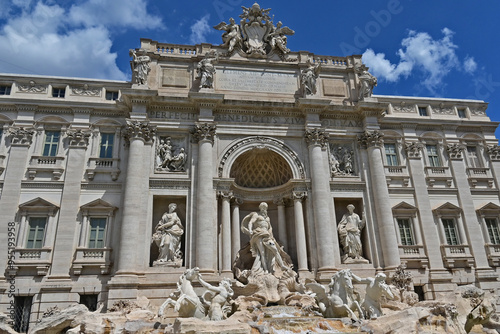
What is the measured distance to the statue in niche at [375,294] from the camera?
14.1m

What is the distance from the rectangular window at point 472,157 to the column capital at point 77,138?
2283 centimetres

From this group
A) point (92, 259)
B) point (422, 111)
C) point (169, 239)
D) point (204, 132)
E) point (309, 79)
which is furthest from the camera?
point (422, 111)

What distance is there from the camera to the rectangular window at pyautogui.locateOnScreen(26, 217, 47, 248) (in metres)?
18.2

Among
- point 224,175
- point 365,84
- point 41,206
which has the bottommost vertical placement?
point 41,206

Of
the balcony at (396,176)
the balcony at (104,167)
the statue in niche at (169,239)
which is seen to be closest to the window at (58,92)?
the balcony at (104,167)

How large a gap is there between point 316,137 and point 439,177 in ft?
27.0

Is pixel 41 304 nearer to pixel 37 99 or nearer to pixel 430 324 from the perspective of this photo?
pixel 37 99

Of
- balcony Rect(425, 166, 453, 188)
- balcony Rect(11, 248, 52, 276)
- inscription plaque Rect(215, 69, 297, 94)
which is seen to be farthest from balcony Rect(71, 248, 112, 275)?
balcony Rect(425, 166, 453, 188)

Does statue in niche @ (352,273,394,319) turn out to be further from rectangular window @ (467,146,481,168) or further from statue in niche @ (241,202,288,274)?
rectangular window @ (467,146,481,168)

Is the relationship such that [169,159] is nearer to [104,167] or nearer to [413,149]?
[104,167]

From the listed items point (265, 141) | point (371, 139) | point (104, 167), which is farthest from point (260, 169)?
point (104, 167)

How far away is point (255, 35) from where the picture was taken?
23.5 meters

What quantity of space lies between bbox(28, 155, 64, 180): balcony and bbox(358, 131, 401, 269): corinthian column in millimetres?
16282

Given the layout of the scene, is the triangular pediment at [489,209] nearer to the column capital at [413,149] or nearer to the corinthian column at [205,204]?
the column capital at [413,149]
